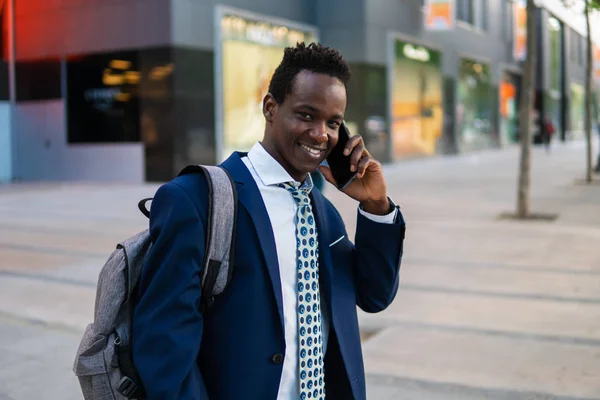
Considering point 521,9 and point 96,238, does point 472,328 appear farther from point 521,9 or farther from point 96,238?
point 521,9

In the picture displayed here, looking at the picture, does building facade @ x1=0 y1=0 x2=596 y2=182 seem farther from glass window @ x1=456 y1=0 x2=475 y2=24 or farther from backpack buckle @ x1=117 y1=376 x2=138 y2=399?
backpack buckle @ x1=117 y1=376 x2=138 y2=399

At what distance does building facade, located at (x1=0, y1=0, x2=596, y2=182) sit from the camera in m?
20.5

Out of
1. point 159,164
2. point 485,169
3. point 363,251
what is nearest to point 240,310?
point 363,251

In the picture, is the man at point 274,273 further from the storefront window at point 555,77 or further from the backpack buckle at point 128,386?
the storefront window at point 555,77

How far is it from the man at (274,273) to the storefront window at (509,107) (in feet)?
150

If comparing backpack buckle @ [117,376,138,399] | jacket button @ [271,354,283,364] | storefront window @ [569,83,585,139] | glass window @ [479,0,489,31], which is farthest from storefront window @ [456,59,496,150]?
backpack buckle @ [117,376,138,399]

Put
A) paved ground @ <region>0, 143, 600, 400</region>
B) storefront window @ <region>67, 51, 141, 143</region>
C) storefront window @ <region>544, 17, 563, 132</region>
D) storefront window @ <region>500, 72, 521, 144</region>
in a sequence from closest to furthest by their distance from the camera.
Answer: paved ground @ <region>0, 143, 600, 400</region> < storefront window @ <region>67, 51, 141, 143</region> < storefront window @ <region>500, 72, 521, 144</region> < storefront window @ <region>544, 17, 563, 132</region>

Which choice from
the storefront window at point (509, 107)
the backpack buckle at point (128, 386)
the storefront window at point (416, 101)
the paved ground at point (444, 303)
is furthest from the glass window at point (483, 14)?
the backpack buckle at point (128, 386)

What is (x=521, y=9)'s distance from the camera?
4316 centimetres

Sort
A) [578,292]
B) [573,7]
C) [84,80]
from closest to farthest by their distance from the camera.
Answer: [578,292], [573,7], [84,80]

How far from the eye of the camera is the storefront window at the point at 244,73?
22.0m

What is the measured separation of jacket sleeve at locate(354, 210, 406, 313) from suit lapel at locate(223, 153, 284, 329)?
35cm

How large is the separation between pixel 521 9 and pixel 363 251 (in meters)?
44.2

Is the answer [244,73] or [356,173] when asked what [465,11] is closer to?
[244,73]
